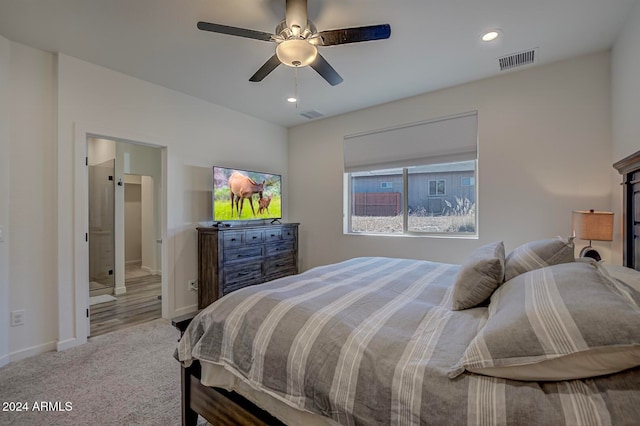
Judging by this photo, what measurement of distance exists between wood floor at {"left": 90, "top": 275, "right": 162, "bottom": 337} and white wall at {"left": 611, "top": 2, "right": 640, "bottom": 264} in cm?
499

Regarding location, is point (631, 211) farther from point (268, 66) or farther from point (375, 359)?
point (268, 66)

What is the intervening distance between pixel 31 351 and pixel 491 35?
494 centimetres

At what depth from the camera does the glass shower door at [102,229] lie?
4.52 m

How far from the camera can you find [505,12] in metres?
2.12

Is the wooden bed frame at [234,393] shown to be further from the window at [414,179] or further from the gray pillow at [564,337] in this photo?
the window at [414,179]

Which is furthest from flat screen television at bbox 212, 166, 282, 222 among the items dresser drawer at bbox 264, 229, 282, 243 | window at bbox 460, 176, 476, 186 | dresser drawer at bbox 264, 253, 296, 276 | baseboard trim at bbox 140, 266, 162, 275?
baseboard trim at bbox 140, 266, 162, 275

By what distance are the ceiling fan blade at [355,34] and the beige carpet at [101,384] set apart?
269cm

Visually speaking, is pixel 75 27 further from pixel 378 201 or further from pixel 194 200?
pixel 378 201

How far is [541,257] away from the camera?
159 cm

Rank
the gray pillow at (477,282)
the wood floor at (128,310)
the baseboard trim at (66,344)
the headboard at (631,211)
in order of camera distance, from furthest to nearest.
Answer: the wood floor at (128,310)
the baseboard trim at (66,344)
the headboard at (631,211)
the gray pillow at (477,282)

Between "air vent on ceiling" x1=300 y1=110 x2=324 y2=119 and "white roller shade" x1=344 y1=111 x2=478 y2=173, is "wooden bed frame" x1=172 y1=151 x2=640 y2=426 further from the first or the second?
"air vent on ceiling" x1=300 y1=110 x2=324 y2=119

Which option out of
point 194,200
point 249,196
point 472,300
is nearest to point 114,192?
point 194,200

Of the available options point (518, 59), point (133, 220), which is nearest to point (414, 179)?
point (518, 59)

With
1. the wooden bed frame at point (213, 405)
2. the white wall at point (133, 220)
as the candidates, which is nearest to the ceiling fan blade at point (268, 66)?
the wooden bed frame at point (213, 405)
